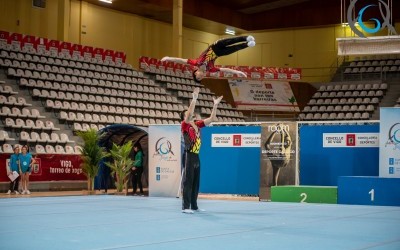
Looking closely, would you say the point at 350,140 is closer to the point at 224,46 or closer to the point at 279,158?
the point at 279,158

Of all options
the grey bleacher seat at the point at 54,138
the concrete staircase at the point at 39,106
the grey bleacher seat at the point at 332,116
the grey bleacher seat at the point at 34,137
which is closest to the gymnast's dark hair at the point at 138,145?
the grey bleacher seat at the point at 54,138

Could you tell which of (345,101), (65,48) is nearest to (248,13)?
(345,101)

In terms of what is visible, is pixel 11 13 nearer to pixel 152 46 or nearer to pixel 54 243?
pixel 152 46

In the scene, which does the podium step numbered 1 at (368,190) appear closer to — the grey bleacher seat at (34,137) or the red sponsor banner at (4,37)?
the grey bleacher seat at (34,137)

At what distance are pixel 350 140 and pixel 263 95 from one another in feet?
61.6

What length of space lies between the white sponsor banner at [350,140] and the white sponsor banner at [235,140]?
2.18 m

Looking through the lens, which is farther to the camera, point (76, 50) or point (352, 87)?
point (352, 87)

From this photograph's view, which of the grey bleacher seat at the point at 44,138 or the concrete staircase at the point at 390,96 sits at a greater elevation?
the concrete staircase at the point at 390,96

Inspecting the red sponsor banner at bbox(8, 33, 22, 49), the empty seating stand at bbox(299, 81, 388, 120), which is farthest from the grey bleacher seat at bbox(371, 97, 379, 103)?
the red sponsor banner at bbox(8, 33, 22, 49)

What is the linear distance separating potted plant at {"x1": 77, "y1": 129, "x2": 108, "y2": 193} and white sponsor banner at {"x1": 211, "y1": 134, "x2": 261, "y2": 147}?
152 inches

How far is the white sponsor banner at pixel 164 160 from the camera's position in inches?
762

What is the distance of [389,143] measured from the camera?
16672 mm

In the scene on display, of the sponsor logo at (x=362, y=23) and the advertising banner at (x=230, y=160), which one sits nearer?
the sponsor logo at (x=362, y=23)

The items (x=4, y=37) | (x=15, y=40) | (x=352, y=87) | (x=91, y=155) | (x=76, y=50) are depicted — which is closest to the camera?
(x=91, y=155)
